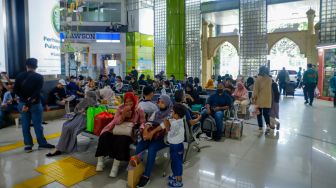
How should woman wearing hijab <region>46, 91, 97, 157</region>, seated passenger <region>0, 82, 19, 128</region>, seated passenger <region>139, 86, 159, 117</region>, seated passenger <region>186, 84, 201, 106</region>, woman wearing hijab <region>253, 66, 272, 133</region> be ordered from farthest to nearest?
seated passenger <region>0, 82, 19, 128</region>
seated passenger <region>186, 84, 201, 106</region>
woman wearing hijab <region>253, 66, 272, 133</region>
woman wearing hijab <region>46, 91, 97, 157</region>
seated passenger <region>139, 86, 159, 117</region>

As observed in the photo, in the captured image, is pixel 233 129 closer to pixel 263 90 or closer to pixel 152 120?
pixel 263 90

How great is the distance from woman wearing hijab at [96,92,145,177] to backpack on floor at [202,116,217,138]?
1830 mm

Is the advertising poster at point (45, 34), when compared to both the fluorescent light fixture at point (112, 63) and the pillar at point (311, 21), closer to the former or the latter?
the fluorescent light fixture at point (112, 63)

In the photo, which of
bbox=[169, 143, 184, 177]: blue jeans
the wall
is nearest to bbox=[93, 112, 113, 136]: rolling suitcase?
bbox=[169, 143, 184, 177]: blue jeans

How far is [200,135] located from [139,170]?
2477 mm

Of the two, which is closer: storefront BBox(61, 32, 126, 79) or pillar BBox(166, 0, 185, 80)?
pillar BBox(166, 0, 185, 80)

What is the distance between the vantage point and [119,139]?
3631 mm

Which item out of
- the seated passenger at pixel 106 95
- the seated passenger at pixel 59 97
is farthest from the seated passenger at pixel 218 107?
the seated passenger at pixel 59 97

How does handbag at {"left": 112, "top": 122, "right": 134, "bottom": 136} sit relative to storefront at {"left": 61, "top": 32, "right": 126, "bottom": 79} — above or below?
below

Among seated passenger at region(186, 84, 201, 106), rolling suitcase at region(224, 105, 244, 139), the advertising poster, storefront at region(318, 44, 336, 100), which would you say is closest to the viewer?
rolling suitcase at region(224, 105, 244, 139)

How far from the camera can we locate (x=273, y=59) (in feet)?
82.0

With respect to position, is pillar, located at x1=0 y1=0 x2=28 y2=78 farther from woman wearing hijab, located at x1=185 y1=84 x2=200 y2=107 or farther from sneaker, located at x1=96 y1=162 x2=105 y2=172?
sneaker, located at x1=96 y1=162 x2=105 y2=172

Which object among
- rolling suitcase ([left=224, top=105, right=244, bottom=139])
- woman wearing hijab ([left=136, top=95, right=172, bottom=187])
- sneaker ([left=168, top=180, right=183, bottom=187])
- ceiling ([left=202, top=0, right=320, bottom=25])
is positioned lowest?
sneaker ([left=168, top=180, right=183, bottom=187])

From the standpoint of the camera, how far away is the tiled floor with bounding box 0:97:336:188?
3436mm
